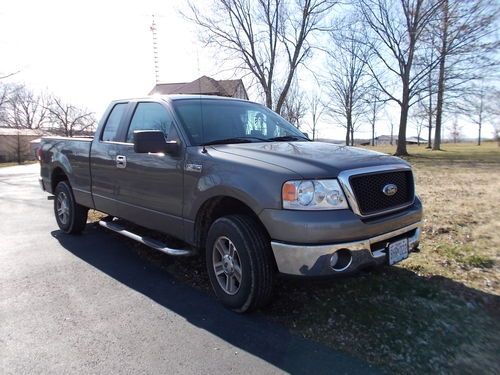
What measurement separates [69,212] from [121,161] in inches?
75.9

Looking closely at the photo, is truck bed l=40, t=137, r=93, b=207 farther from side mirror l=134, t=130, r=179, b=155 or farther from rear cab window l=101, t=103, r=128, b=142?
side mirror l=134, t=130, r=179, b=155

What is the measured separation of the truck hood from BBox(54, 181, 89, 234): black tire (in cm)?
312

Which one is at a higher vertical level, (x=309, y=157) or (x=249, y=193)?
(x=309, y=157)

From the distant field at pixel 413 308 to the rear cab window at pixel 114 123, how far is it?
4.88 feet

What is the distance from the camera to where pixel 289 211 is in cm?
306

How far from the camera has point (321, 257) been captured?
302 cm

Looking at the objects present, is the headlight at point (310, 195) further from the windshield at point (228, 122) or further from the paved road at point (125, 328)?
the windshield at point (228, 122)

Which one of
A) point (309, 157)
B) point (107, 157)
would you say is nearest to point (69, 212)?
point (107, 157)

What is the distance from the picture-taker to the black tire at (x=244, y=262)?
328 centimetres

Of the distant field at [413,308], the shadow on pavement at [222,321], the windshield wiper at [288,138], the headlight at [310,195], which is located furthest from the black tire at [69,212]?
the headlight at [310,195]

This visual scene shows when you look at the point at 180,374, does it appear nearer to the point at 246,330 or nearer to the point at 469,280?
the point at 246,330

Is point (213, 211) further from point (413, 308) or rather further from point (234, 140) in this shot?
point (413, 308)

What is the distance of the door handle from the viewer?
468 cm

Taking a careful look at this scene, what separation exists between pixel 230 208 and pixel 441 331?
77.7 inches
